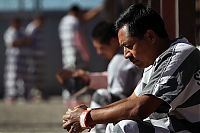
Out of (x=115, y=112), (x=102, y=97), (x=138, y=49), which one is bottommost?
(x=102, y=97)

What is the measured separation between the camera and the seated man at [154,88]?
3766mm

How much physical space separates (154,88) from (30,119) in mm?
7569

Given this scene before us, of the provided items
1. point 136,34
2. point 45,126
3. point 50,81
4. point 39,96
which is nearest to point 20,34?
point 39,96

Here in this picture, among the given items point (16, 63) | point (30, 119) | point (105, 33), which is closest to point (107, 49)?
point (105, 33)

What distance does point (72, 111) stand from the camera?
403cm

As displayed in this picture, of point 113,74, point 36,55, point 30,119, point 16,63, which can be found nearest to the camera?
point 113,74

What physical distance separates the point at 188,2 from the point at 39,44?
10811mm

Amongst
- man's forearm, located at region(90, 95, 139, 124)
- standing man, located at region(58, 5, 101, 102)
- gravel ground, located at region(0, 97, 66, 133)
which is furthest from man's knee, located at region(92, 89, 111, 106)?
standing man, located at region(58, 5, 101, 102)

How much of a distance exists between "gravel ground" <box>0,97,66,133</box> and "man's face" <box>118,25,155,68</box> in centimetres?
452

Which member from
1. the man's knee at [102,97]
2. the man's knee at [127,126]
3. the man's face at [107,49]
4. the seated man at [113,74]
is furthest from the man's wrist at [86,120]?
the man's face at [107,49]

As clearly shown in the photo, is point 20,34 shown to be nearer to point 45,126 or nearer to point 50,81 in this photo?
point 50,81

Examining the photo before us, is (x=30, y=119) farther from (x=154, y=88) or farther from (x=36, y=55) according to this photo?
(x=154, y=88)

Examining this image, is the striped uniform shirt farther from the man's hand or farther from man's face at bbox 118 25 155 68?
the man's hand

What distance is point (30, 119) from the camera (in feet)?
36.7
